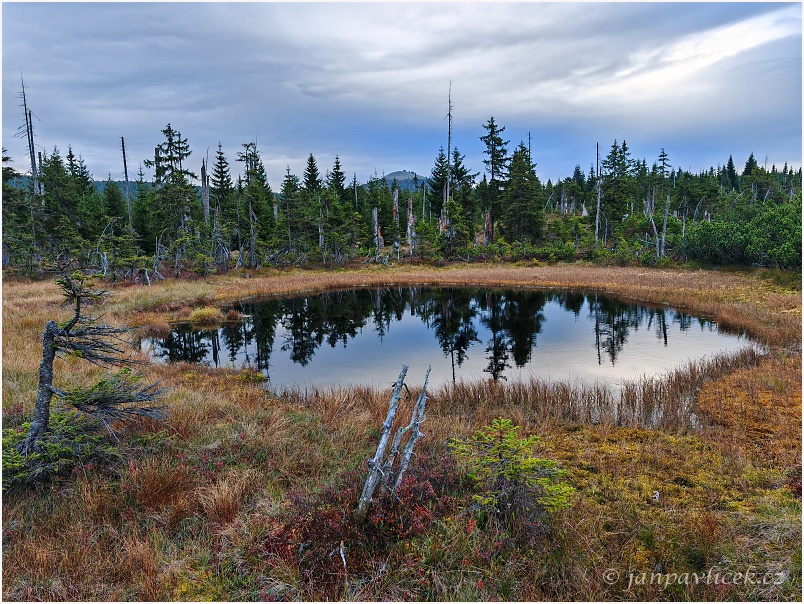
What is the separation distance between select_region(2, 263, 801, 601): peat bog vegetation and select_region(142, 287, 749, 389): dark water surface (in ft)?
11.7

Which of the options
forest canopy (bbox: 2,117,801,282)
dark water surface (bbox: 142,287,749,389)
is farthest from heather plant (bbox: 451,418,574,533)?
forest canopy (bbox: 2,117,801,282)

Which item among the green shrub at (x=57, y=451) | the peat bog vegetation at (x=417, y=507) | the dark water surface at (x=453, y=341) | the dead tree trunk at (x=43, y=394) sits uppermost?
the dead tree trunk at (x=43, y=394)

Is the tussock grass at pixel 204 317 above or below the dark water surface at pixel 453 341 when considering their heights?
above

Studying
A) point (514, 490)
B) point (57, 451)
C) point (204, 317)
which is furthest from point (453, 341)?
point (57, 451)

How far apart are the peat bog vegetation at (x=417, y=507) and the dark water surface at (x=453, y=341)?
3.58 m

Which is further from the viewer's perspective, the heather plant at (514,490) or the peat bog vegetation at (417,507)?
the heather plant at (514,490)

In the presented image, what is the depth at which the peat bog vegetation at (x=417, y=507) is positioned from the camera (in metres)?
3.99

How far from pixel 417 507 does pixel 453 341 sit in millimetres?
13948

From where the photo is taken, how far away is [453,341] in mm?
18438

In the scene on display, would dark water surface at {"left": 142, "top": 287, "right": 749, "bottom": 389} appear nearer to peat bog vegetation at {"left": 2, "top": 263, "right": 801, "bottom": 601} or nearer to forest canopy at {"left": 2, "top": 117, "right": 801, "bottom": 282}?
peat bog vegetation at {"left": 2, "top": 263, "right": 801, "bottom": 601}

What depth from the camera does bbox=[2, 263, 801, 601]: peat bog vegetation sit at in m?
3.99

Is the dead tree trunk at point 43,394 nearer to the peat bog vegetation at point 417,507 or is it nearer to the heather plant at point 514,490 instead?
the peat bog vegetation at point 417,507

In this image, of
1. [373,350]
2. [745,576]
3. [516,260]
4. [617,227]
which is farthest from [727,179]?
[745,576]

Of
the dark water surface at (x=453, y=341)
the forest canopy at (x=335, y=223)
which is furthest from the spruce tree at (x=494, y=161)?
the dark water surface at (x=453, y=341)
